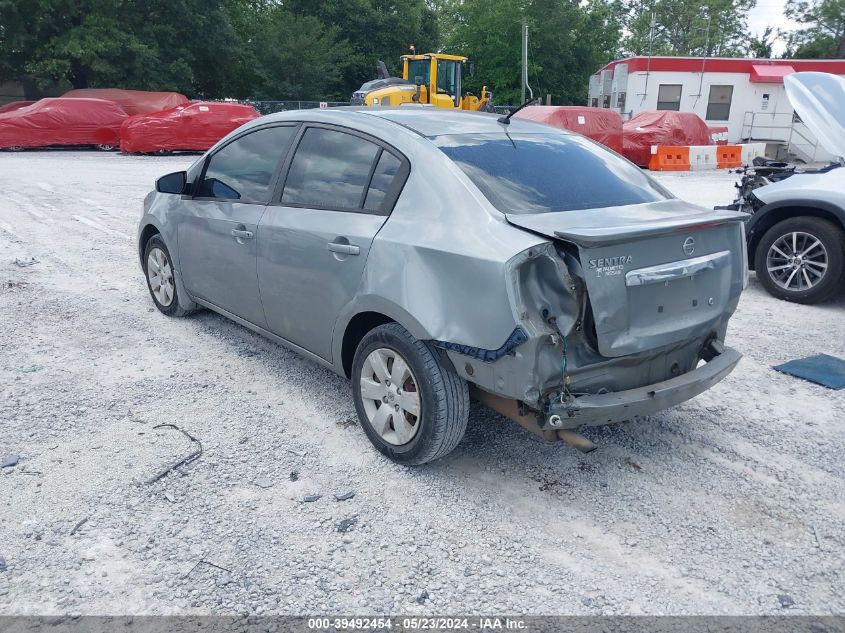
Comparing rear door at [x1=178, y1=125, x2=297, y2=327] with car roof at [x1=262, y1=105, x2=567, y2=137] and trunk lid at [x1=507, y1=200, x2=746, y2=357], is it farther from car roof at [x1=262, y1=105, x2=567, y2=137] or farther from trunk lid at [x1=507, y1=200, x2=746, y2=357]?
trunk lid at [x1=507, y1=200, x2=746, y2=357]

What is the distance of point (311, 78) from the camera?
37.7 m

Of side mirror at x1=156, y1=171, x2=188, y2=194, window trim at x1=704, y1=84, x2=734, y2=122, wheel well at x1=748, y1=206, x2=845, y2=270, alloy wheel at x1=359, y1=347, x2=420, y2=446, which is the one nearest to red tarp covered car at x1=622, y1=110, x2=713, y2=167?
window trim at x1=704, y1=84, x2=734, y2=122

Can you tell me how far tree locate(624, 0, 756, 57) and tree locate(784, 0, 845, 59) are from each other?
532 centimetres

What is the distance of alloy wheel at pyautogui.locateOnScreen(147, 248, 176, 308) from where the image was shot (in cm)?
550

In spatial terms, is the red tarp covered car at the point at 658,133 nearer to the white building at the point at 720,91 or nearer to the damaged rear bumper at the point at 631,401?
the white building at the point at 720,91

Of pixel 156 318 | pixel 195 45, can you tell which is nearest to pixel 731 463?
→ pixel 156 318

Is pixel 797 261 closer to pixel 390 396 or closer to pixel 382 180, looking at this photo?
pixel 382 180

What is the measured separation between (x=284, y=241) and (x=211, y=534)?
1.70 m

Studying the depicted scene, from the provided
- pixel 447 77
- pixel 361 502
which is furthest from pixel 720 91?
pixel 361 502

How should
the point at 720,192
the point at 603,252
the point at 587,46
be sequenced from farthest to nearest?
the point at 587,46, the point at 720,192, the point at 603,252

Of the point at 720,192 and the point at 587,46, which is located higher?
the point at 587,46

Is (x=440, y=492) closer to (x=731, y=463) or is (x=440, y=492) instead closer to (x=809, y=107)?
(x=731, y=463)

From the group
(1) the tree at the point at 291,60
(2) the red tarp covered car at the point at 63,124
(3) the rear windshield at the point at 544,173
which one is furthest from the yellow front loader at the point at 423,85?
(3) the rear windshield at the point at 544,173

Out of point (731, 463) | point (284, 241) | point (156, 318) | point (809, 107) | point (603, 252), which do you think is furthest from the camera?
point (809, 107)
